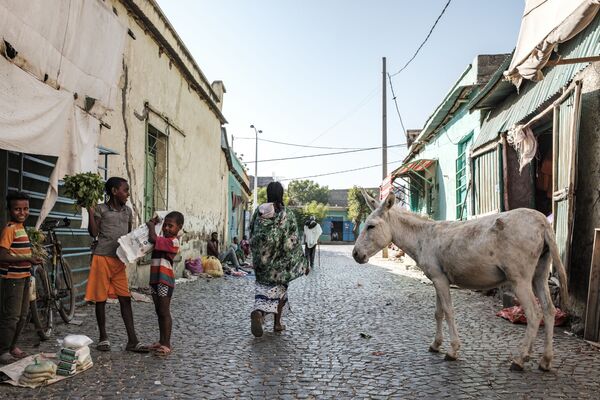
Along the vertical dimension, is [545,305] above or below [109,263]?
below

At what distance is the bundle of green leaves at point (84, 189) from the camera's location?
16.6 feet

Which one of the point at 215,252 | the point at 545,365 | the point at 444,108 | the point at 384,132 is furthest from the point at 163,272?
the point at 384,132

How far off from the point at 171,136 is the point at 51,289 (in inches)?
281

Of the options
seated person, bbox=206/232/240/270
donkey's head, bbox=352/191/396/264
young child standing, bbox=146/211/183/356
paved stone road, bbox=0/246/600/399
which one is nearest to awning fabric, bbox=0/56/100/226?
young child standing, bbox=146/211/183/356

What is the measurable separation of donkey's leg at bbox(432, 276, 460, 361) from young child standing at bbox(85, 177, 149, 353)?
296 centimetres

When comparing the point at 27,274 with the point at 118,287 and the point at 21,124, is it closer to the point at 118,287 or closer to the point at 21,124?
the point at 118,287

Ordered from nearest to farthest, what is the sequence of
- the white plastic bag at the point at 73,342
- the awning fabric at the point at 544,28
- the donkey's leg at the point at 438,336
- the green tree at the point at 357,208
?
the white plastic bag at the point at 73,342 → the awning fabric at the point at 544,28 → the donkey's leg at the point at 438,336 → the green tree at the point at 357,208

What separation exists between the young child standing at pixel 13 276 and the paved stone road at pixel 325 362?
0.67 metres

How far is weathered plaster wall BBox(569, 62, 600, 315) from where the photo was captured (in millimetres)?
6336

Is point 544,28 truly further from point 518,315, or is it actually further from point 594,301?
point 518,315

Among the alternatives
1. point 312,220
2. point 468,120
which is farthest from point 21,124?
point 312,220

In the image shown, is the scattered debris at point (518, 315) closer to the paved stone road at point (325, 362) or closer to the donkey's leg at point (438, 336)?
the paved stone road at point (325, 362)

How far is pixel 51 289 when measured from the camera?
6.00m

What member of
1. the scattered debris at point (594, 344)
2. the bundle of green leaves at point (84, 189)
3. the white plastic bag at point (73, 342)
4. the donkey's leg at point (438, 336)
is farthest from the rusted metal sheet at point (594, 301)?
the bundle of green leaves at point (84, 189)
